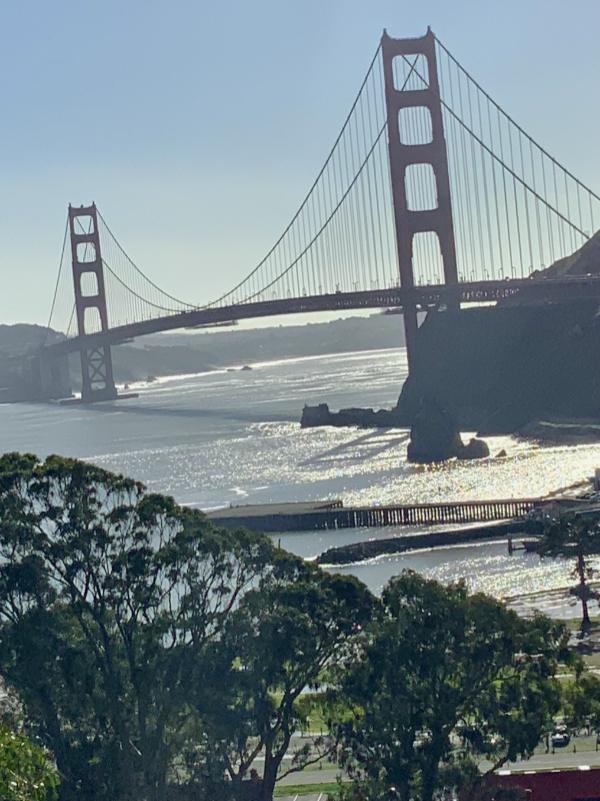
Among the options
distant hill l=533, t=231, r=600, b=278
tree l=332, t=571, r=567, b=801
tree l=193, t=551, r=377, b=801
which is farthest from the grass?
distant hill l=533, t=231, r=600, b=278

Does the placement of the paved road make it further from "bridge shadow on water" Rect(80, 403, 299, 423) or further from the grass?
"bridge shadow on water" Rect(80, 403, 299, 423)

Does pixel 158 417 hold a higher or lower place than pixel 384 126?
lower

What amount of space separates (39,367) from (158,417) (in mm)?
38582

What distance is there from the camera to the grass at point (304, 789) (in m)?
14.8

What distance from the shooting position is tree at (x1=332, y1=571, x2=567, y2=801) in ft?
43.2

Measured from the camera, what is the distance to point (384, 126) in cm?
6406

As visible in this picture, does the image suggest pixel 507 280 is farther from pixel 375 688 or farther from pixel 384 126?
pixel 375 688

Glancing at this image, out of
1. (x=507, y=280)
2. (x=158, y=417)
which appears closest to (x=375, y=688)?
(x=507, y=280)

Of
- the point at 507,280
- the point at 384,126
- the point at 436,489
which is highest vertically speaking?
the point at 384,126

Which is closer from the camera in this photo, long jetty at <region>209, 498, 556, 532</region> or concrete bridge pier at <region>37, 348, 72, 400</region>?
long jetty at <region>209, 498, 556, 532</region>

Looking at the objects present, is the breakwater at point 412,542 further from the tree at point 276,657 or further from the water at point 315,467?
the tree at point 276,657

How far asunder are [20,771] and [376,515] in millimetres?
27747

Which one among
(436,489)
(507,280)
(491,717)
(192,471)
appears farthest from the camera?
(507,280)

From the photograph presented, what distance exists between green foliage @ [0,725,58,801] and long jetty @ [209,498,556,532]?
25658mm
